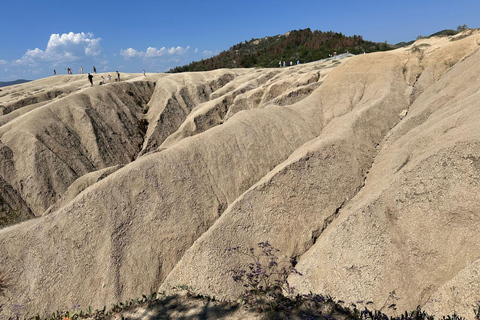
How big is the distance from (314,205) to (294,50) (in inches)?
3131

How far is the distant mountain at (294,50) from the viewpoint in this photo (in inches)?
2879

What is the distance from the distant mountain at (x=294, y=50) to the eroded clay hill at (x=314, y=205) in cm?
5321

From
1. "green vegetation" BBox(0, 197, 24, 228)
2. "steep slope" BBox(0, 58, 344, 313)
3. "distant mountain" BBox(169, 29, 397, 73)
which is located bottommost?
"green vegetation" BBox(0, 197, 24, 228)

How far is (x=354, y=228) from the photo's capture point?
9.93 meters

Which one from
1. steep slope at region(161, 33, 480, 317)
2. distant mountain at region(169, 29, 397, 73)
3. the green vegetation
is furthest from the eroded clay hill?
distant mountain at region(169, 29, 397, 73)

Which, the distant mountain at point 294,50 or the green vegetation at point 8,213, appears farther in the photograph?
the distant mountain at point 294,50

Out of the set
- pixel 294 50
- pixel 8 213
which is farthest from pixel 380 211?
pixel 294 50

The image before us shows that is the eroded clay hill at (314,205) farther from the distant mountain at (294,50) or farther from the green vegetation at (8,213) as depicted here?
the distant mountain at (294,50)

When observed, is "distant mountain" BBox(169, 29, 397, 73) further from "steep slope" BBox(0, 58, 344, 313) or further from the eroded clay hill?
"steep slope" BBox(0, 58, 344, 313)

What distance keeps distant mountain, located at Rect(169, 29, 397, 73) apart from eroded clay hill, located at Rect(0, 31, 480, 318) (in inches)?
2095

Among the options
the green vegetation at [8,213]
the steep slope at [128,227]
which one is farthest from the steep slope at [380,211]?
the green vegetation at [8,213]

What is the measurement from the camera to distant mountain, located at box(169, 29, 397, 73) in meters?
73.1

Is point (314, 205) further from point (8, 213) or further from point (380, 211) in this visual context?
point (8, 213)

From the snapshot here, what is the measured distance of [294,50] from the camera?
83.2 meters
